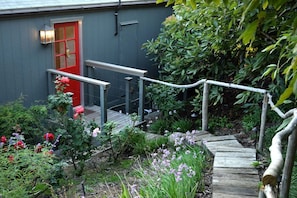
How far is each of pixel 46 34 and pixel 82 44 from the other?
3.50 feet

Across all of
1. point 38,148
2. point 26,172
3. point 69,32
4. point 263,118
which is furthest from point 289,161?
point 69,32

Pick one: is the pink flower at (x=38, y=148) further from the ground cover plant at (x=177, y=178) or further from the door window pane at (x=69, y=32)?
the door window pane at (x=69, y=32)

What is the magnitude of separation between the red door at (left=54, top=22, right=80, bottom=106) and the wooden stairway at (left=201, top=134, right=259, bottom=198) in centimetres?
375

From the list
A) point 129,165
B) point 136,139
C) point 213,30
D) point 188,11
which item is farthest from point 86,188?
point 188,11

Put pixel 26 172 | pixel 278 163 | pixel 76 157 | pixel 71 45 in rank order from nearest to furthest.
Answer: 1. pixel 278 163
2. pixel 26 172
3. pixel 76 157
4. pixel 71 45

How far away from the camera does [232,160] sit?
14.7 feet

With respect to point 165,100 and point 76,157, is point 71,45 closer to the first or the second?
point 165,100

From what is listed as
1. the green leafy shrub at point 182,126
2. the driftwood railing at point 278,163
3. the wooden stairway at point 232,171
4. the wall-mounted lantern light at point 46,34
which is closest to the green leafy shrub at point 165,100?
the green leafy shrub at point 182,126

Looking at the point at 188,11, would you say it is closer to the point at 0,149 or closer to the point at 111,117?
the point at 111,117

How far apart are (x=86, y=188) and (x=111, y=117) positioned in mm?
3340

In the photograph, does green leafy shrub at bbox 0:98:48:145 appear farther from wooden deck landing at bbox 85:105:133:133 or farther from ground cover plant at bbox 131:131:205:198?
ground cover plant at bbox 131:131:205:198

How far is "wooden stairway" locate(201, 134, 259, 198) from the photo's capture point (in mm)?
3699

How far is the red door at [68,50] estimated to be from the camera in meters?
7.72

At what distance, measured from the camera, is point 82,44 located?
8094 mm
